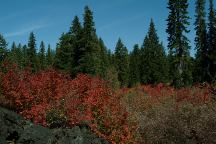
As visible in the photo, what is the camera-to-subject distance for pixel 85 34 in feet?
189

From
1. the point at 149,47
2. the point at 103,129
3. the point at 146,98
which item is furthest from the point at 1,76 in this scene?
the point at 149,47

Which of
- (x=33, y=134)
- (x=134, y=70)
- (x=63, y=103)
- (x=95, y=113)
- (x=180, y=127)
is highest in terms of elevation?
(x=134, y=70)

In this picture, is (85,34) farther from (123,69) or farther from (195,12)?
(123,69)

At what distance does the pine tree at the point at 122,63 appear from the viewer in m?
93.0

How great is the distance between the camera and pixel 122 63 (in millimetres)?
95500

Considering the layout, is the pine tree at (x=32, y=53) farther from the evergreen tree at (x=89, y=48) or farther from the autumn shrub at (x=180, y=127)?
the autumn shrub at (x=180, y=127)

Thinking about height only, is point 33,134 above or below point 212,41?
below

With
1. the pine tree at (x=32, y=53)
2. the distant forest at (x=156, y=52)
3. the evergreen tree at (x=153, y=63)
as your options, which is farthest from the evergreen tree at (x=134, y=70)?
the pine tree at (x=32, y=53)

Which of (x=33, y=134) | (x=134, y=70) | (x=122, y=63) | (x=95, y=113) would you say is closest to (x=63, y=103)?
(x=95, y=113)

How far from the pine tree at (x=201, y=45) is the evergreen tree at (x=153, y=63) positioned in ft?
29.9

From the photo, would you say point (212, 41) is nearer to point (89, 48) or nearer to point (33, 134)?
point (89, 48)

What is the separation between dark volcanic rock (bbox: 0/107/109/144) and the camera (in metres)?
17.0

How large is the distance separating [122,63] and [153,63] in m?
21.0

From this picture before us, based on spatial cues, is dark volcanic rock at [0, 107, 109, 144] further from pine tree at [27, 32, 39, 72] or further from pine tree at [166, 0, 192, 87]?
pine tree at [27, 32, 39, 72]
